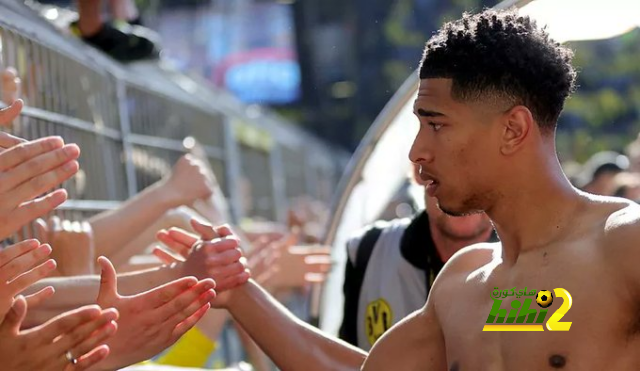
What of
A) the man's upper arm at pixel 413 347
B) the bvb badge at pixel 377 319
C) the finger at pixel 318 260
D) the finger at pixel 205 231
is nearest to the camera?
the man's upper arm at pixel 413 347

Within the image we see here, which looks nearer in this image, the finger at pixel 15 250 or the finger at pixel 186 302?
the finger at pixel 15 250

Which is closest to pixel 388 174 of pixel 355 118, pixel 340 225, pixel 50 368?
pixel 340 225

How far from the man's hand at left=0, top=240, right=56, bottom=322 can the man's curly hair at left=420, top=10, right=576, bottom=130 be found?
44.9 inches

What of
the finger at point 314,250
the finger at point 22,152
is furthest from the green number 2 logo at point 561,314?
the finger at point 314,250

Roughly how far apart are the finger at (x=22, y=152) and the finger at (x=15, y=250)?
0.19 m

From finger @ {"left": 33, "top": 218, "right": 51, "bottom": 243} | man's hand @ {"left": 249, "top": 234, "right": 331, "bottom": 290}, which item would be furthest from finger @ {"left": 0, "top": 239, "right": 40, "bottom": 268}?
man's hand @ {"left": 249, "top": 234, "right": 331, "bottom": 290}

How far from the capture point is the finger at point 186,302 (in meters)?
3.77

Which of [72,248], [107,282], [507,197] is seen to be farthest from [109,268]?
[72,248]

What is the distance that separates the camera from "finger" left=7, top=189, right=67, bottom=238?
3332 millimetres

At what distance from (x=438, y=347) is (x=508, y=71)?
0.79 metres

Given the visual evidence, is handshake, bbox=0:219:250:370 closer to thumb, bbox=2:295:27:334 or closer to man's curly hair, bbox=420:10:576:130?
thumb, bbox=2:295:27:334

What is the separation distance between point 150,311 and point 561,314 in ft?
3.78

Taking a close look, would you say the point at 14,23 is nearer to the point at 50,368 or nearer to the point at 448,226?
the point at 448,226

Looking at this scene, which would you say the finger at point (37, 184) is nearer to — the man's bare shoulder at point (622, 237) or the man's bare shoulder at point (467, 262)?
the man's bare shoulder at point (467, 262)
